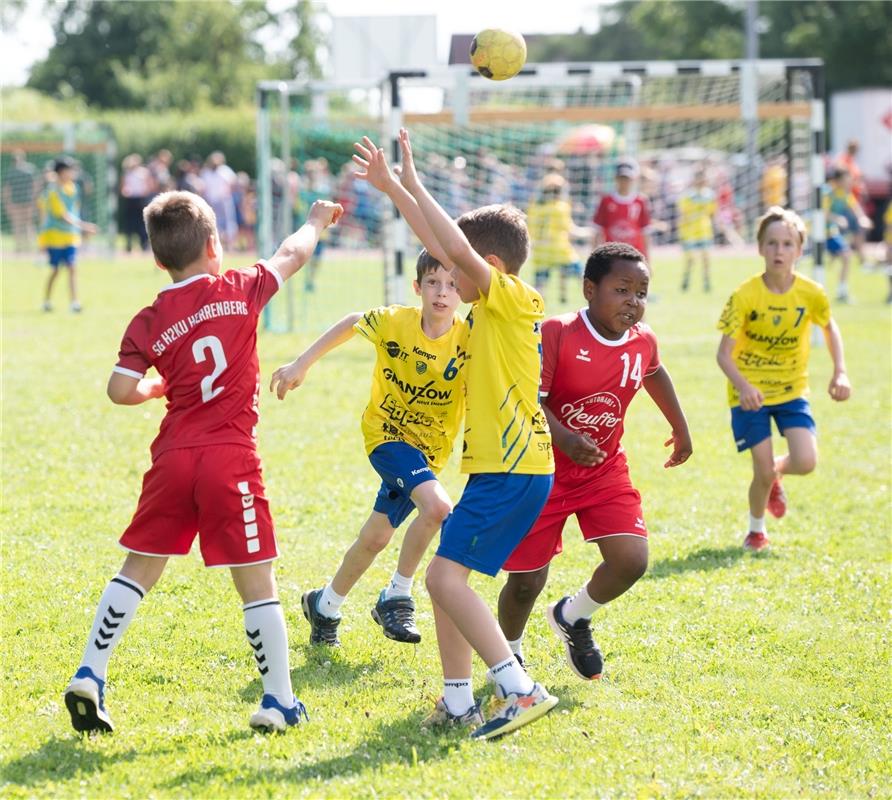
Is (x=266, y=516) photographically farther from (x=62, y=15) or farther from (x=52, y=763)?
(x=62, y=15)

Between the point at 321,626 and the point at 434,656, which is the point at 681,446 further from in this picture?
the point at 321,626

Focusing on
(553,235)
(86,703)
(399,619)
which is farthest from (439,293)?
(553,235)

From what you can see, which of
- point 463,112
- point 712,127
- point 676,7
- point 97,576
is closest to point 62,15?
point 676,7

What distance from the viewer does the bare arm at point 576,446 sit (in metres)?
4.54

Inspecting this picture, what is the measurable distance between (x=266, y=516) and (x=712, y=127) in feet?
63.1

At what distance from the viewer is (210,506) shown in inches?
166

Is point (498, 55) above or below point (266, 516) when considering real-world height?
above

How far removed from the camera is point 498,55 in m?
4.98

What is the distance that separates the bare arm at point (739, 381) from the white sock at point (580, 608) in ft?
6.52

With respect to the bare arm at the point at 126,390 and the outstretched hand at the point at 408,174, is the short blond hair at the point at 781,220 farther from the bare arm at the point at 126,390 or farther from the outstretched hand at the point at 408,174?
the bare arm at the point at 126,390

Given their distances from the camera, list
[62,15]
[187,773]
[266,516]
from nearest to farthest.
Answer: [187,773], [266,516], [62,15]

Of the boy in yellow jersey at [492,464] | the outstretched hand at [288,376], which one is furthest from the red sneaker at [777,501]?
the outstretched hand at [288,376]

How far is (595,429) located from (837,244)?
53.0ft

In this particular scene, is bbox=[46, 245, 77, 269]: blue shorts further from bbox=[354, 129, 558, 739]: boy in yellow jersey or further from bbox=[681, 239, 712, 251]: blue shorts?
bbox=[354, 129, 558, 739]: boy in yellow jersey
